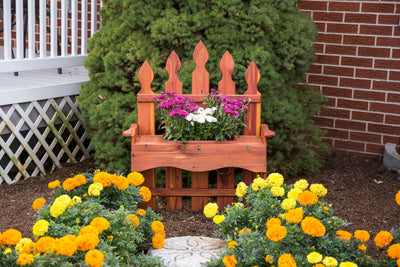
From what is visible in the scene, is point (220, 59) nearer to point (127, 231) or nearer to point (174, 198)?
point (174, 198)

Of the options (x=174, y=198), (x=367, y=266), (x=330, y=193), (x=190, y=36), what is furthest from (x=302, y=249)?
(x=190, y=36)

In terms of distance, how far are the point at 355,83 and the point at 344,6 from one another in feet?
2.44

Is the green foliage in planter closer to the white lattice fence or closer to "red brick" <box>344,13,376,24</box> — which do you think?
the white lattice fence

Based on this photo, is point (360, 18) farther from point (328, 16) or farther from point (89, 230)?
point (89, 230)

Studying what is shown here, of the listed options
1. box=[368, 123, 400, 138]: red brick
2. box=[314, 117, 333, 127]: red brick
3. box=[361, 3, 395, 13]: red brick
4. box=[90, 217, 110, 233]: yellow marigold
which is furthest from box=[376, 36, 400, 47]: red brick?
box=[90, 217, 110, 233]: yellow marigold

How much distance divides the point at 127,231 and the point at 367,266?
3.88ft

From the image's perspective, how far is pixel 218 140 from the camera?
3670 mm

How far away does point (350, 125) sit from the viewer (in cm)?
524

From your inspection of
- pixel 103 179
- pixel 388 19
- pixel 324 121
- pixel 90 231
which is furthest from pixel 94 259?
pixel 388 19

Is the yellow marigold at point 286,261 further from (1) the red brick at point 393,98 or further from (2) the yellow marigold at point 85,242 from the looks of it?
(1) the red brick at point 393,98

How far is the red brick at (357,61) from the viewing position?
5055 millimetres

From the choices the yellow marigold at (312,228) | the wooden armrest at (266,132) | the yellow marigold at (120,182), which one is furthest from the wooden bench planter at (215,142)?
the yellow marigold at (312,228)

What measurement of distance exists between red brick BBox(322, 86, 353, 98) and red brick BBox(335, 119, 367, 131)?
260 mm

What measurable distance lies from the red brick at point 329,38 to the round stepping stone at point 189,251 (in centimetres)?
288
